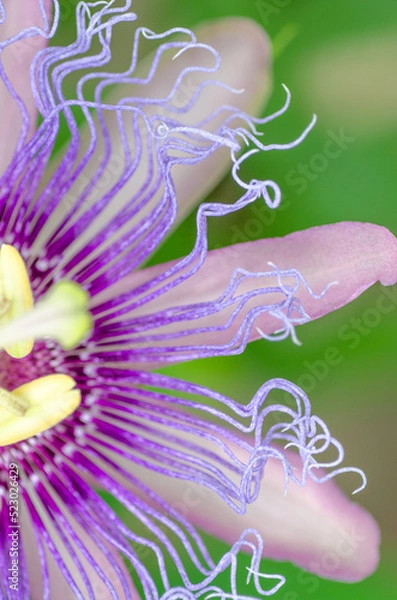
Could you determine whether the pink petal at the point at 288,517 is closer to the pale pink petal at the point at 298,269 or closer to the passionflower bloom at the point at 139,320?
the passionflower bloom at the point at 139,320

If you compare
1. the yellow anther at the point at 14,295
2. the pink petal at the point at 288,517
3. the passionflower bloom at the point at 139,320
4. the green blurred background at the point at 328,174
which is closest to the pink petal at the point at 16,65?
the passionflower bloom at the point at 139,320

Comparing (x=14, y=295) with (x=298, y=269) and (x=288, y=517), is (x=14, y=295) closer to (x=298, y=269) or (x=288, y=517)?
(x=298, y=269)

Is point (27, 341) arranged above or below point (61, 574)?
above

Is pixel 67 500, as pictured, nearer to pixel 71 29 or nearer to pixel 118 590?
pixel 118 590

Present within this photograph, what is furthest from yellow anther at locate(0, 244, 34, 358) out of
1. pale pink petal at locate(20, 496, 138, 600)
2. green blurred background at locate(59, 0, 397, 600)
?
green blurred background at locate(59, 0, 397, 600)

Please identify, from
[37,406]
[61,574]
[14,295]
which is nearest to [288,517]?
[61,574]
